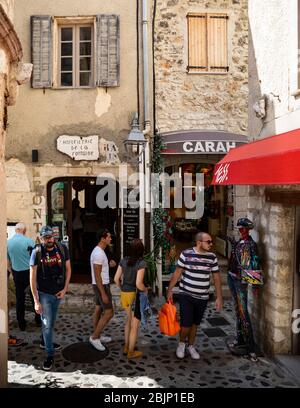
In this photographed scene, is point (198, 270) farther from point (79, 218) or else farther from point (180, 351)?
point (79, 218)

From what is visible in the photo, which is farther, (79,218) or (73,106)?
(79,218)

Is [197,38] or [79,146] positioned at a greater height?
[197,38]

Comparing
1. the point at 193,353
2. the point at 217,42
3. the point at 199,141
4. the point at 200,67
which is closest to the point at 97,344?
the point at 193,353

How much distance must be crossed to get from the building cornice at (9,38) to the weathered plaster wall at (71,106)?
13.0ft

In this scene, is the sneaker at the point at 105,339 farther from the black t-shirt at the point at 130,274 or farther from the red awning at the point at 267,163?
the red awning at the point at 267,163

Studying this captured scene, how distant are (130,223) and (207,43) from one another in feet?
14.7

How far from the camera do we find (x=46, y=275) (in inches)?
197

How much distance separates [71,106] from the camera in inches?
329

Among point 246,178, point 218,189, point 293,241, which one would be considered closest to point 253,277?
point 293,241

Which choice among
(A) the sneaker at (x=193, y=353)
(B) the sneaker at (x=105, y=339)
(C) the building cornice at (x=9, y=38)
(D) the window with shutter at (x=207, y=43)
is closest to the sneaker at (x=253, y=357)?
(A) the sneaker at (x=193, y=353)

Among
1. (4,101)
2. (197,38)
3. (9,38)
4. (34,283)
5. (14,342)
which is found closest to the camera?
(9,38)

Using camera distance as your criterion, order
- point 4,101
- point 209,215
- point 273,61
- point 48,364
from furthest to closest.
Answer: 1. point 209,215
2. point 273,61
3. point 48,364
4. point 4,101

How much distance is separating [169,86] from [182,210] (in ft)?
19.7

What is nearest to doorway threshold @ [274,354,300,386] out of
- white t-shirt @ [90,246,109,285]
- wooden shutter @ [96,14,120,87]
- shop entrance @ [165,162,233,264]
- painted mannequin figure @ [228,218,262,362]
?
painted mannequin figure @ [228,218,262,362]
